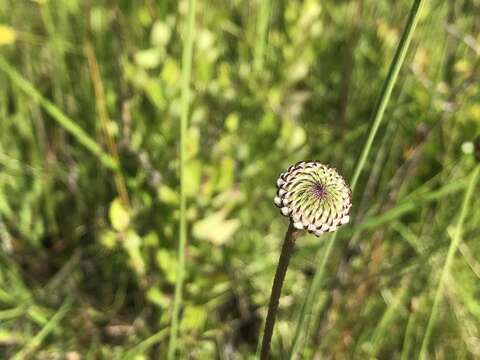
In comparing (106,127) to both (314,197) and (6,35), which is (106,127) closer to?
(6,35)

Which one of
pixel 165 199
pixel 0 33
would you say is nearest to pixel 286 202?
pixel 165 199

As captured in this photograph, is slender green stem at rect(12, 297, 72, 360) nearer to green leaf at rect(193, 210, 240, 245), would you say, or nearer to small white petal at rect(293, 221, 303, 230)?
green leaf at rect(193, 210, 240, 245)

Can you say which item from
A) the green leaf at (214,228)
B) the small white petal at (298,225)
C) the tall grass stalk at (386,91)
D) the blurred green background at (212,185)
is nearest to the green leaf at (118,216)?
the blurred green background at (212,185)

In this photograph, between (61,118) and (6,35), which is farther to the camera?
(6,35)

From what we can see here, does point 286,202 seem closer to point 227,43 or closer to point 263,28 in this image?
point 263,28

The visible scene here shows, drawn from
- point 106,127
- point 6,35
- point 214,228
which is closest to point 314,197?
point 214,228

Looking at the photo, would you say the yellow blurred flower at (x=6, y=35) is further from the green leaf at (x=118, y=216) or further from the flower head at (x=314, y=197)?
the flower head at (x=314, y=197)

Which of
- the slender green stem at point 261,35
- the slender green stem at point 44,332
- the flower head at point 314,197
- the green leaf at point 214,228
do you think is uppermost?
the slender green stem at point 261,35

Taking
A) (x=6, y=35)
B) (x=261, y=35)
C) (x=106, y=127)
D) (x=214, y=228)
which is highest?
(x=6, y=35)
